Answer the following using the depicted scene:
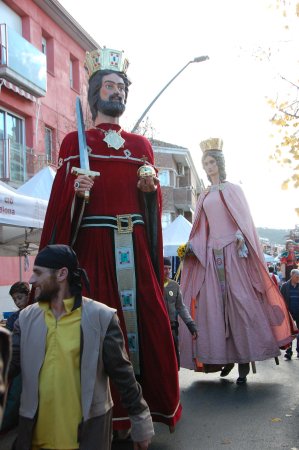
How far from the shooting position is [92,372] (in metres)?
2.77

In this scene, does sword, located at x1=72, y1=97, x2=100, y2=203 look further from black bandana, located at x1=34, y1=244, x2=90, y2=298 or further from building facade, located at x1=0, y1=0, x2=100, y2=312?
building facade, located at x1=0, y1=0, x2=100, y2=312

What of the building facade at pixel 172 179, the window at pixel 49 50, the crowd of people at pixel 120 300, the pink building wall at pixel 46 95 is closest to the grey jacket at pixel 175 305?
the crowd of people at pixel 120 300

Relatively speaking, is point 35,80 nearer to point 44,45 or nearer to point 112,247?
point 44,45

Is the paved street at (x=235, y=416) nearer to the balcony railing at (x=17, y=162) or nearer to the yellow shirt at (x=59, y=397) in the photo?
the yellow shirt at (x=59, y=397)

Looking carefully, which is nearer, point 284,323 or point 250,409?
point 250,409

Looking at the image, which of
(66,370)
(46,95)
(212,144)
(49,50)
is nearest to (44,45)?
(49,50)

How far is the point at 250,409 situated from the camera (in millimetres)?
5215

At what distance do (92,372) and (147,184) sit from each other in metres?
1.89

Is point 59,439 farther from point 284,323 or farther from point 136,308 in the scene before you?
point 284,323

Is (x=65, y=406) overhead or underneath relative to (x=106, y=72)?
underneath

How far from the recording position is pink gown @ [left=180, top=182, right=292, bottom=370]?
6410mm

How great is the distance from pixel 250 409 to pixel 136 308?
1679mm

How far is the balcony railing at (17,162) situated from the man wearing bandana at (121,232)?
39.8 feet

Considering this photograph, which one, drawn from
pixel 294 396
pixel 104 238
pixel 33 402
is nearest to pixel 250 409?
pixel 294 396
